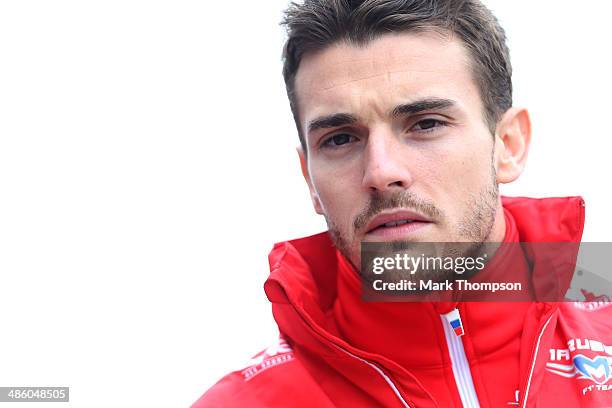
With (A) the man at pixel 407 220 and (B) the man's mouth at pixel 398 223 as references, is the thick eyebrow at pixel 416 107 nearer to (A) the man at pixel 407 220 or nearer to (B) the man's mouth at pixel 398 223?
(A) the man at pixel 407 220

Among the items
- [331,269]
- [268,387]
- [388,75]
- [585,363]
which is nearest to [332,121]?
[388,75]

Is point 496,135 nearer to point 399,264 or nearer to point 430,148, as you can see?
Result: point 430,148

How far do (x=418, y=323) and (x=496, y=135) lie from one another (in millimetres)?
866

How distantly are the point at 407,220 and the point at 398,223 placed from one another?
3cm

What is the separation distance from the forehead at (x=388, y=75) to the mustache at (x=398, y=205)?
0.32 meters

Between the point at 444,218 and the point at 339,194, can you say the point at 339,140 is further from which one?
the point at 444,218

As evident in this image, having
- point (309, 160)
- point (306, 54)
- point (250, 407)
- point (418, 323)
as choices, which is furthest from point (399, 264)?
point (306, 54)

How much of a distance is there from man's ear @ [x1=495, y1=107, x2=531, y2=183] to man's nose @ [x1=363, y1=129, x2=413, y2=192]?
55 centimetres

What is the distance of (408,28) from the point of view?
Result: 2.65 metres

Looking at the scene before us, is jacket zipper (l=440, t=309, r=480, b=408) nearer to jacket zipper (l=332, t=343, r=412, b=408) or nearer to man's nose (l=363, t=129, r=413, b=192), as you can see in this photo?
jacket zipper (l=332, t=343, r=412, b=408)

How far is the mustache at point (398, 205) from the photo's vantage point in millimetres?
2426

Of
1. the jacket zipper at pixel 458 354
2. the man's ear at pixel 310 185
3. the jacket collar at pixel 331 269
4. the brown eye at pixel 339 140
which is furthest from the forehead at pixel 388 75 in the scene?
the jacket zipper at pixel 458 354

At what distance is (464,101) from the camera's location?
8.70 ft

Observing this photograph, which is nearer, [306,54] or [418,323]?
[418,323]
